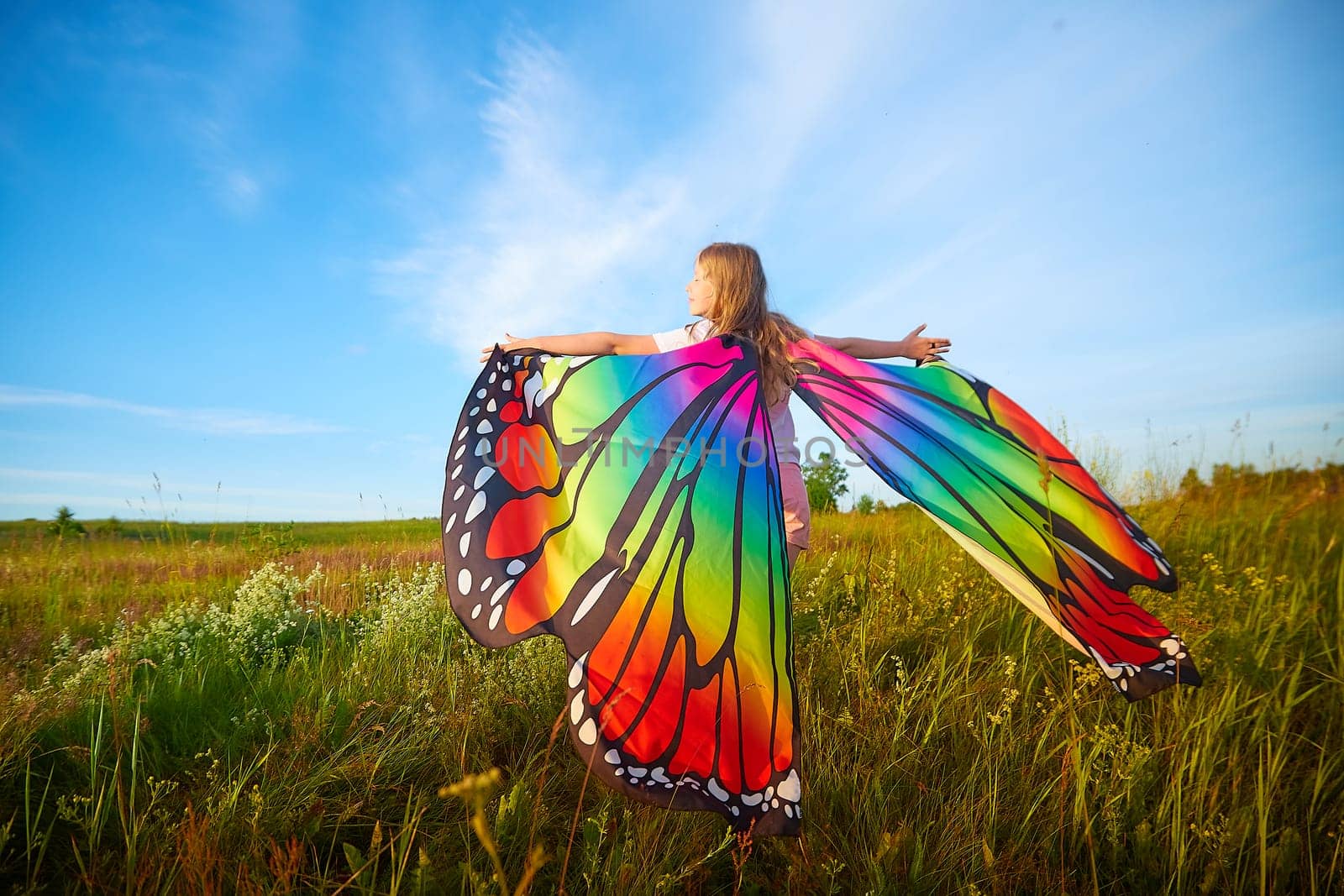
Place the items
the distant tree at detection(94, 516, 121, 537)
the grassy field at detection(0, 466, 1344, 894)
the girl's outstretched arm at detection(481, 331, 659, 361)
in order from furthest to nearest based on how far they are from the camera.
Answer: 1. the distant tree at detection(94, 516, 121, 537)
2. the girl's outstretched arm at detection(481, 331, 659, 361)
3. the grassy field at detection(0, 466, 1344, 894)

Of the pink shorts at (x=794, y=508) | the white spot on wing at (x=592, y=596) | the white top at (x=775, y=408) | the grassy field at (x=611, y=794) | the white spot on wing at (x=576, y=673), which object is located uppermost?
the white top at (x=775, y=408)

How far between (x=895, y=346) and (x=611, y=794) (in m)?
3.00

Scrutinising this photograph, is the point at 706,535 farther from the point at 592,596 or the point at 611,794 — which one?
the point at 611,794

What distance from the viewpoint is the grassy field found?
2070mm

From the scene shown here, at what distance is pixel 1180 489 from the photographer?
771cm

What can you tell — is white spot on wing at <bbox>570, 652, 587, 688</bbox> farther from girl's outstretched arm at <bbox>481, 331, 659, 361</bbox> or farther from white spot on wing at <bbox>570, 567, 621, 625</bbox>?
girl's outstretched arm at <bbox>481, 331, 659, 361</bbox>

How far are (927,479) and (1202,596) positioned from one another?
2721mm

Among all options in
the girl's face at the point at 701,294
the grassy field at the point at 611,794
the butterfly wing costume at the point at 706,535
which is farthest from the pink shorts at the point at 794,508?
the girl's face at the point at 701,294

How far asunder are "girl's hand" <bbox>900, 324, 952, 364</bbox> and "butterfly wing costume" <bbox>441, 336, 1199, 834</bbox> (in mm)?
104

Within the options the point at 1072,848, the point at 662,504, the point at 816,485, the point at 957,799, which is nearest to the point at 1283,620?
the point at 1072,848

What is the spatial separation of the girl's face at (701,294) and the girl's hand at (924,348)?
1.23 metres

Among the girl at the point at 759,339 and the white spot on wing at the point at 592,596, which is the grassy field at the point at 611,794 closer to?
the white spot on wing at the point at 592,596

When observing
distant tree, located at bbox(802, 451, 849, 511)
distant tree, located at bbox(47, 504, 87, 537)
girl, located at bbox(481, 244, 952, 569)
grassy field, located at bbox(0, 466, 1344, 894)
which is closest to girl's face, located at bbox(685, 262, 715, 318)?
girl, located at bbox(481, 244, 952, 569)

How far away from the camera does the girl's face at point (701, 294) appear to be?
162 inches
